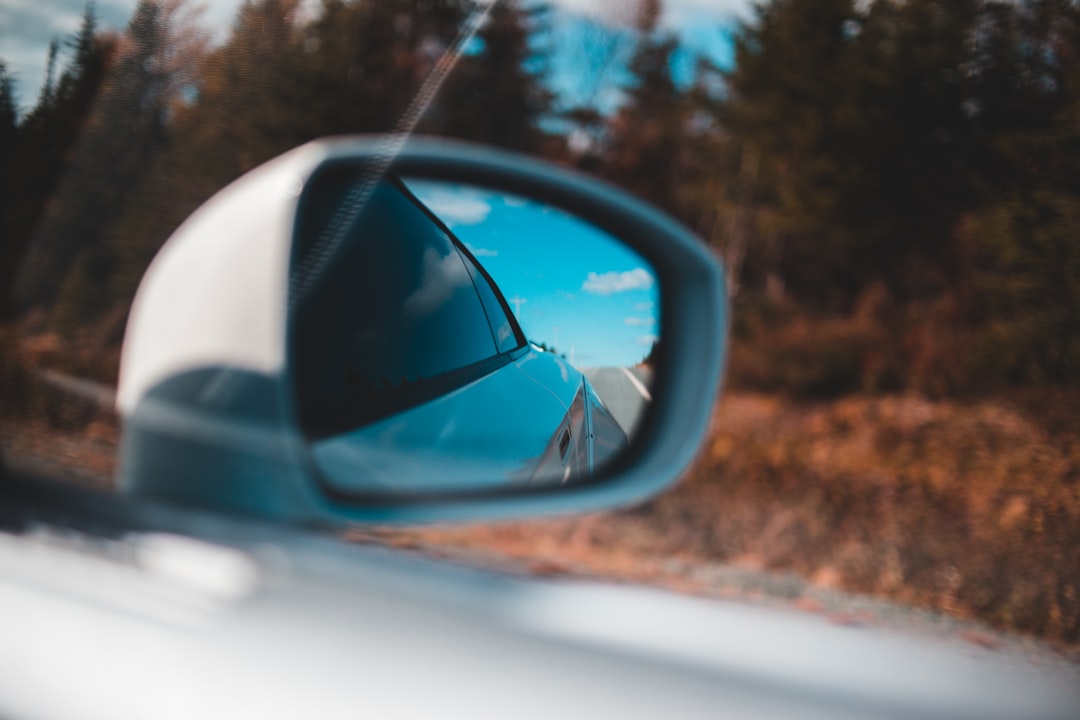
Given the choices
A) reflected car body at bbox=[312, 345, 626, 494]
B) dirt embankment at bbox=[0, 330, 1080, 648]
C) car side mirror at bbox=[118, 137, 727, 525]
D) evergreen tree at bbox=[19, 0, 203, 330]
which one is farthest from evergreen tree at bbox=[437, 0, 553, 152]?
reflected car body at bbox=[312, 345, 626, 494]

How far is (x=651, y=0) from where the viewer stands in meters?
16.5

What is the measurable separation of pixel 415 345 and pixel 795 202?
14205 mm

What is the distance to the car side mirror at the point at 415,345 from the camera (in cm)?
147

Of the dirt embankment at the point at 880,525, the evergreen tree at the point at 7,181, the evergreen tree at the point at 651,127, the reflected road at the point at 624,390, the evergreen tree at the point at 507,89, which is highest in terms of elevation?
the evergreen tree at the point at 651,127

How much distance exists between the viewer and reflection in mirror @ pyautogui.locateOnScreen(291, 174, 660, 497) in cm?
160

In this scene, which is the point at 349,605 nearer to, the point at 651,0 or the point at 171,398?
the point at 171,398

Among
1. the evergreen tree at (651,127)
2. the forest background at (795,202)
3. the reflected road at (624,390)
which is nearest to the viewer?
the reflected road at (624,390)

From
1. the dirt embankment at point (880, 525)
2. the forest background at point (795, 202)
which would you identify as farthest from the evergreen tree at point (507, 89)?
the dirt embankment at point (880, 525)

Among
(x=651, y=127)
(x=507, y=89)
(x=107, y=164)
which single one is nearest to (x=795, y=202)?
(x=651, y=127)

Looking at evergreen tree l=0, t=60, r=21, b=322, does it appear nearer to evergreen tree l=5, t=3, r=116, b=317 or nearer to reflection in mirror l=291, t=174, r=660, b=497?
evergreen tree l=5, t=3, r=116, b=317

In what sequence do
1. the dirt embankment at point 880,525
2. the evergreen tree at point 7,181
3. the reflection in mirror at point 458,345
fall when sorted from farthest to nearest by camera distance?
the dirt embankment at point 880,525 → the evergreen tree at point 7,181 → the reflection in mirror at point 458,345

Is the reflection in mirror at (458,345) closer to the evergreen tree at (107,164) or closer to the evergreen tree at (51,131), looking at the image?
the evergreen tree at (107,164)

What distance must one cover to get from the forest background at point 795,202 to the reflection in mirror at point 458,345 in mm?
489

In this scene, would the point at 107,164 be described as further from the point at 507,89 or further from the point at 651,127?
the point at 651,127
